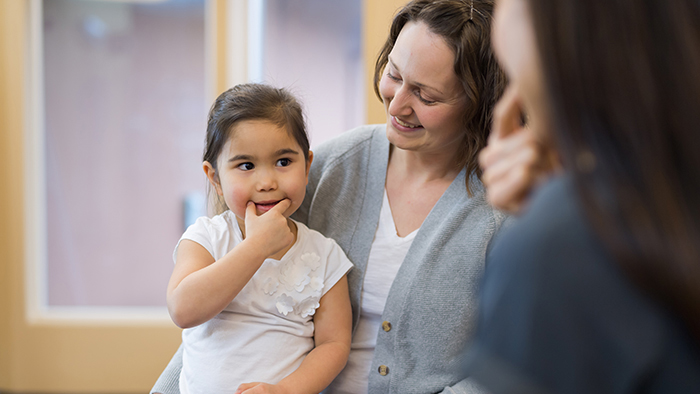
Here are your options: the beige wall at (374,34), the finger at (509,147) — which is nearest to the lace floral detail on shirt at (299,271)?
the finger at (509,147)

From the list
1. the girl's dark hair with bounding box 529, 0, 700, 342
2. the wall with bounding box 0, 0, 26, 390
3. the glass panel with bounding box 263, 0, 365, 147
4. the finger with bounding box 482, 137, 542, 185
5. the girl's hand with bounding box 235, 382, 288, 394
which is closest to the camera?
the girl's dark hair with bounding box 529, 0, 700, 342

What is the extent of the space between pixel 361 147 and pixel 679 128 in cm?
107

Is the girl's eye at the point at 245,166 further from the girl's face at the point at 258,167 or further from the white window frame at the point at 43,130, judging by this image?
the white window frame at the point at 43,130

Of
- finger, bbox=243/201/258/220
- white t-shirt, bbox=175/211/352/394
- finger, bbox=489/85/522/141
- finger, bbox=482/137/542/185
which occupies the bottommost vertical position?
white t-shirt, bbox=175/211/352/394

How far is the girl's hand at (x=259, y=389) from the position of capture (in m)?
1.09

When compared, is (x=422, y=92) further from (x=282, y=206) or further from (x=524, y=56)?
(x=524, y=56)

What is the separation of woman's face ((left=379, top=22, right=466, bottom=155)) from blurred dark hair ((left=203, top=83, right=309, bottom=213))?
228 mm

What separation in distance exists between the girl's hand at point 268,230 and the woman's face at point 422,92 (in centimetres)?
35

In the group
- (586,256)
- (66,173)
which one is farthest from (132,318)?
(586,256)

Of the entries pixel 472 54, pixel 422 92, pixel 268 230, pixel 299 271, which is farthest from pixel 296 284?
pixel 472 54

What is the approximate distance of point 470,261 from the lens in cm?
124

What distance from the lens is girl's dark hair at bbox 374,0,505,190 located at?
4.14 ft

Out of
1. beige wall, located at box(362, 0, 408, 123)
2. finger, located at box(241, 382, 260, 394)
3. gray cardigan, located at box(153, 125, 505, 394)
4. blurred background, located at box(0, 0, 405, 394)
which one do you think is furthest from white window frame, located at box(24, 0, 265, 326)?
finger, located at box(241, 382, 260, 394)

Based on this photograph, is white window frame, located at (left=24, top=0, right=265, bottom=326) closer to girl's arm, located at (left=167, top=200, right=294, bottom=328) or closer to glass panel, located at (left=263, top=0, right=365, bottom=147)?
glass panel, located at (left=263, top=0, right=365, bottom=147)
